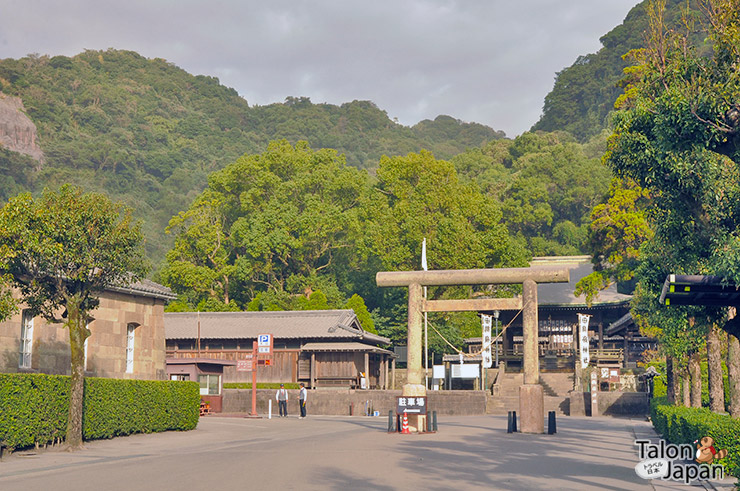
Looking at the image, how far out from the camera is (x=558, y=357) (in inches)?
2625

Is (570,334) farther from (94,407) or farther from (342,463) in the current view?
(342,463)

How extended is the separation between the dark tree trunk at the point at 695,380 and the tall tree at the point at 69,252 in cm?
2025

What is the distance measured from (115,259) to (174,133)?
157 metres

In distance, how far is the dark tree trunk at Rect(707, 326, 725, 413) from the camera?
22953 millimetres

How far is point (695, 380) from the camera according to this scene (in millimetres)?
28953

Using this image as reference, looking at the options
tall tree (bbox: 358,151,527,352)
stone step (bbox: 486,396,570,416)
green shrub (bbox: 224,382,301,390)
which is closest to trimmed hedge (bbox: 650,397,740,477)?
stone step (bbox: 486,396,570,416)

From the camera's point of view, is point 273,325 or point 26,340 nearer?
point 26,340

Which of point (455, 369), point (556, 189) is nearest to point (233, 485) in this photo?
point (455, 369)

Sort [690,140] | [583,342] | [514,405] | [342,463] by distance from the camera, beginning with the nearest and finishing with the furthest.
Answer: [342,463] → [690,140] → [514,405] → [583,342]

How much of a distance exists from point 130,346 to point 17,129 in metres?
127

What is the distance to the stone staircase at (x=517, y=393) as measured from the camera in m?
50.6

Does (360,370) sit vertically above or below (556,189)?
below

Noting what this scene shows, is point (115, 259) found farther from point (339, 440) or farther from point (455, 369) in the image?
point (455, 369)

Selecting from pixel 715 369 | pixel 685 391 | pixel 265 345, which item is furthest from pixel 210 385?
pixel 715 369
